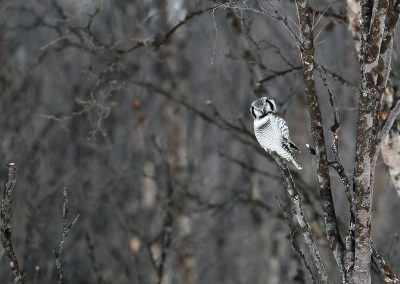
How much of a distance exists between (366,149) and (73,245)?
8396 millimetres

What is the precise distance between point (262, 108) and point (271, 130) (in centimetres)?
13

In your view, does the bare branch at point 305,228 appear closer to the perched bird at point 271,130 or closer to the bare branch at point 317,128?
the bare branch at point 317,128

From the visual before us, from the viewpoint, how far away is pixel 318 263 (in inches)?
93.0

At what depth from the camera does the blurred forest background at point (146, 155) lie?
7871 mm

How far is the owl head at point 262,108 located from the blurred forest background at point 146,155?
10.2 ft

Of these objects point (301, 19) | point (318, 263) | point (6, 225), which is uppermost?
point (301, 19)

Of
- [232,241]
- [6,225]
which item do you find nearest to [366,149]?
[6,225]

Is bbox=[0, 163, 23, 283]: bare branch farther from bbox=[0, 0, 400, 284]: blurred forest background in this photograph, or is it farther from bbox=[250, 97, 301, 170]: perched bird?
bbox=[0, 0, 400, 284]: blurred forest background

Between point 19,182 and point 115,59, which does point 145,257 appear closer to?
point 19,182

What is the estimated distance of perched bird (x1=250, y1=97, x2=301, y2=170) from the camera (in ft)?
10.5

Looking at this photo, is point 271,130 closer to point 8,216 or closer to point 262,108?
point 262,108

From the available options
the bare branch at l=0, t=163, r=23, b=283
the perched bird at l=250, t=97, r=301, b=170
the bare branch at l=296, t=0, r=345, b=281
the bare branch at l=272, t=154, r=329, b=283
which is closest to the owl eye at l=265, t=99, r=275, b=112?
the perched bird at l=250, t=97, r=301, b=170

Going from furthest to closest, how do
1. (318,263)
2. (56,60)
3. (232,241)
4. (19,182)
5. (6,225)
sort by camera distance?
(232,241)
(56,60)
(19,182)
(6,225)
(318,263)

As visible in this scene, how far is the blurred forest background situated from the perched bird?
3102 mm
